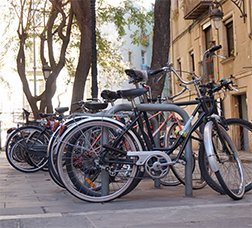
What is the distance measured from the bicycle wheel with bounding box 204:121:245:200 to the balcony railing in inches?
498

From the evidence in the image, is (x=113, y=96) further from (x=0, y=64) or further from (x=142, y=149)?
(x=0, y=64)

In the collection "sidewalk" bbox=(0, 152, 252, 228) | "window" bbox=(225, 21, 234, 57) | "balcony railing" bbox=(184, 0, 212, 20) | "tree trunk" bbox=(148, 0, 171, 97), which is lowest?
"sidewalk" bbox=(0, 152, 252, 228)

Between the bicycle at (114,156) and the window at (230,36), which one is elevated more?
the window at (230,36)

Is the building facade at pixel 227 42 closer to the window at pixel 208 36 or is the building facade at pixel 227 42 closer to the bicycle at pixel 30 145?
the window at pixel 208 36

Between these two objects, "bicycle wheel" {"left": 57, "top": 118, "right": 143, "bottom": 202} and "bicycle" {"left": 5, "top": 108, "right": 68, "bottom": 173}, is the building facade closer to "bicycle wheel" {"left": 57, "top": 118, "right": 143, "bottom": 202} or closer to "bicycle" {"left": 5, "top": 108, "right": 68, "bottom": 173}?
"bicycle" {"left": 5, "top": 108, "right": 68, "bottom": 173}

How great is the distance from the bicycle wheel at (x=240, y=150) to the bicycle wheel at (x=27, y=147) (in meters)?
4.29

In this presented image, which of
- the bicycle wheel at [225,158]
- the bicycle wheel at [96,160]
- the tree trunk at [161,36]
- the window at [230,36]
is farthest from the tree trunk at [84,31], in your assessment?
the bicycle wheel at [225,158]

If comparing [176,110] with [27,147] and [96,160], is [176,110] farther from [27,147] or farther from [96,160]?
[27,147]

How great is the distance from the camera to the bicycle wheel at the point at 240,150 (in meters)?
6.07

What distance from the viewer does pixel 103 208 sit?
5.51 metres

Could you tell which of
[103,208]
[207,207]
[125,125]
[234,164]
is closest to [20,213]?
[103,208]

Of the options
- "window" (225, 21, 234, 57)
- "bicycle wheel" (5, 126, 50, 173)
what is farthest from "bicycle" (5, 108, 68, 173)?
"window" (225, 21, 234, 57)

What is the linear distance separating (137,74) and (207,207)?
1.79 meters

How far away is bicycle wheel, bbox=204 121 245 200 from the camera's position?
5.77 meters
